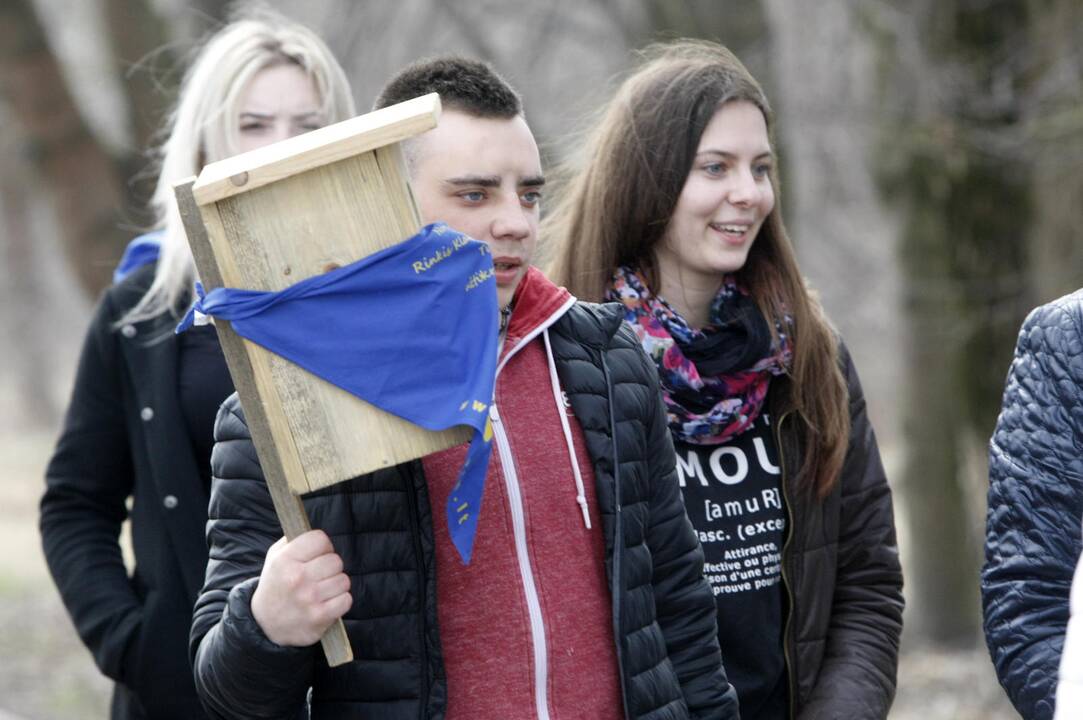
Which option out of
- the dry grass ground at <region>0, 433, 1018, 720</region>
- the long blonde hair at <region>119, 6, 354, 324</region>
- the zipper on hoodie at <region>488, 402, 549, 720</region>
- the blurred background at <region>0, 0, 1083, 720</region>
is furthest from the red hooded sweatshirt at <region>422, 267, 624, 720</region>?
the dry grass ground at <region>0, 433, 1018, 720</region>

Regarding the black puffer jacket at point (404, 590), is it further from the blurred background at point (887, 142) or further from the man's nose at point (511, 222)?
the blurred background at point (887, 142)

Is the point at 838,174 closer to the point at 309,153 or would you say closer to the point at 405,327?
the point at 405,327

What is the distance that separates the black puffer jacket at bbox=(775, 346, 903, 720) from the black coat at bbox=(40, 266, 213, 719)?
1428 mm

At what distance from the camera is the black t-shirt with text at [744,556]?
3.30 metres

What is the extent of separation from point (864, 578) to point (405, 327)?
62.8 inches

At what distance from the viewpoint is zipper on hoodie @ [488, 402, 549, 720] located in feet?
8.42

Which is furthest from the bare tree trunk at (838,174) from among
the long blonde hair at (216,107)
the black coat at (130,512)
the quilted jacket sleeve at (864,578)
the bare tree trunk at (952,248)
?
the black coat at (130,512)

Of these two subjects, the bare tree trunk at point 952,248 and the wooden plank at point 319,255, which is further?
the bare tree trunk at point 952,248

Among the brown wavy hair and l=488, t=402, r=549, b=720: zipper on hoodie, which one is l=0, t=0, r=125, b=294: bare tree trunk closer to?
the brown wavy hair

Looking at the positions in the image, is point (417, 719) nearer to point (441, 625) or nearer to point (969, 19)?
point (441, 625)

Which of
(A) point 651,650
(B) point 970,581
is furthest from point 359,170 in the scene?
(B) point 970,581

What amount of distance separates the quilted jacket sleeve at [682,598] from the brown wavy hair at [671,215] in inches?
25.0

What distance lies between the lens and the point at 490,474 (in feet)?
8.63

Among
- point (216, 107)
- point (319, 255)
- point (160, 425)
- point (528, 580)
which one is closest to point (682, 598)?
point (528, 580)
